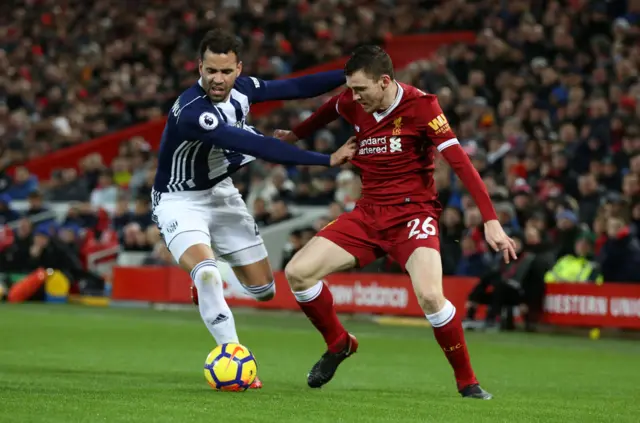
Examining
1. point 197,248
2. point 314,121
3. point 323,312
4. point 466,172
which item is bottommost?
point 323,312

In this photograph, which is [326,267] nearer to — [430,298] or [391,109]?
[430,298]

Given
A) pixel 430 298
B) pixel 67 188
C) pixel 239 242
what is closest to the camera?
pixel 430 298

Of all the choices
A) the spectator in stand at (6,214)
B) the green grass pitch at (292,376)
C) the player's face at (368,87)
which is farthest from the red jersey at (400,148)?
the spectator in stand at (6,214)

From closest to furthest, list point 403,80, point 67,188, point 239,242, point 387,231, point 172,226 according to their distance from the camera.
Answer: point 387,231, point 172,226, point 239,242, point 403,80, point 67,188

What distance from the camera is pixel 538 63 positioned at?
2073 centimetres

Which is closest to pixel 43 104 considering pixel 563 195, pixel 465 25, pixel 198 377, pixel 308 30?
pixel 308 30

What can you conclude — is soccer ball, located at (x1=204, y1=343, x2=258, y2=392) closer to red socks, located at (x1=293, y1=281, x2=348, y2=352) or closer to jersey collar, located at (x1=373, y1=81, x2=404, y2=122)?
red socks, located at (x1=293, y1=281, x2=348, y2=352)

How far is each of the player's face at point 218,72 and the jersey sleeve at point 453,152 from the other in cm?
136

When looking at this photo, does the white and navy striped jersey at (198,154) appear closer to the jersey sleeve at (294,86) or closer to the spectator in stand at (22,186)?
the jersey sleeve at (294,86)

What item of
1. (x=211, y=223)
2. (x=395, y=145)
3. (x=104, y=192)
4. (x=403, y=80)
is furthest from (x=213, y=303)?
(x=104, y=192)

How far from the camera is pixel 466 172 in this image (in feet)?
26.3

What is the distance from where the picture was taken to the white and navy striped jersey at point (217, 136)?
8.21 metres

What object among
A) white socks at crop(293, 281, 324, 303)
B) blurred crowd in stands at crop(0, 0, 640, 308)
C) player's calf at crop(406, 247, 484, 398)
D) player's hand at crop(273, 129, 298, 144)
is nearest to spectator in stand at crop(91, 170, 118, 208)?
blurred crowd in stands at crop(0, 0, 640, 308)

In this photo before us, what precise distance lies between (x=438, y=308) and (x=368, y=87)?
1.56 m
